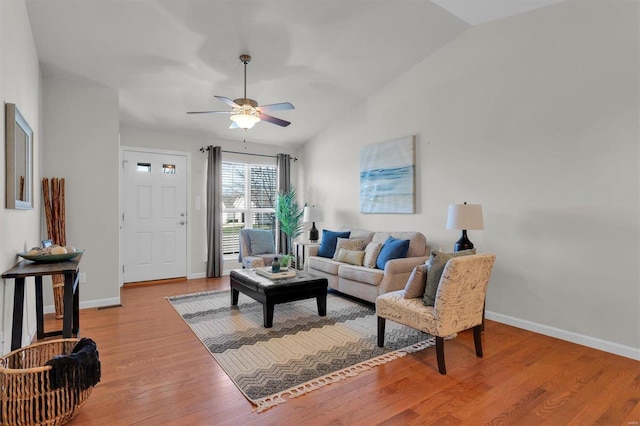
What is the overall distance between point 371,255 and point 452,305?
6.21ft

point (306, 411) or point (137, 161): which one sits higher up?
point (137, 161)

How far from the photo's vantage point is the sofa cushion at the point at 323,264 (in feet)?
14.9

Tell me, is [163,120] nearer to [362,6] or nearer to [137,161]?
[137,161]

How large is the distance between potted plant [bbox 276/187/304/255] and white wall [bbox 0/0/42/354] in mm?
3603

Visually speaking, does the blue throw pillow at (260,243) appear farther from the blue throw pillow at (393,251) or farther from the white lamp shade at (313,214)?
the blue throw pillow at (393,251)

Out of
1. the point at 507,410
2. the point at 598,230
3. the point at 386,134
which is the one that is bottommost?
the point at 507,410

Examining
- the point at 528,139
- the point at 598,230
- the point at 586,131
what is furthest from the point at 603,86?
the point at 598,230

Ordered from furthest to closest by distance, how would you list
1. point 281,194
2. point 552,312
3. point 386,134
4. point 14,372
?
1. point 281,194
2. point 386,134
3. point 552,312
4. point 14,372

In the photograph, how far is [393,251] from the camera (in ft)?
13.3

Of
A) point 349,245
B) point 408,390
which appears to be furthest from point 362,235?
point 408,390

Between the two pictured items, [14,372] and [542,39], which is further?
[542,39]

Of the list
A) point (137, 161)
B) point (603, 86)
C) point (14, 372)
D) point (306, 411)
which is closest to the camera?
point (14, 372)

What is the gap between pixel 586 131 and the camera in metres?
2.93

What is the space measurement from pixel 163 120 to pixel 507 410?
5.38 meters
